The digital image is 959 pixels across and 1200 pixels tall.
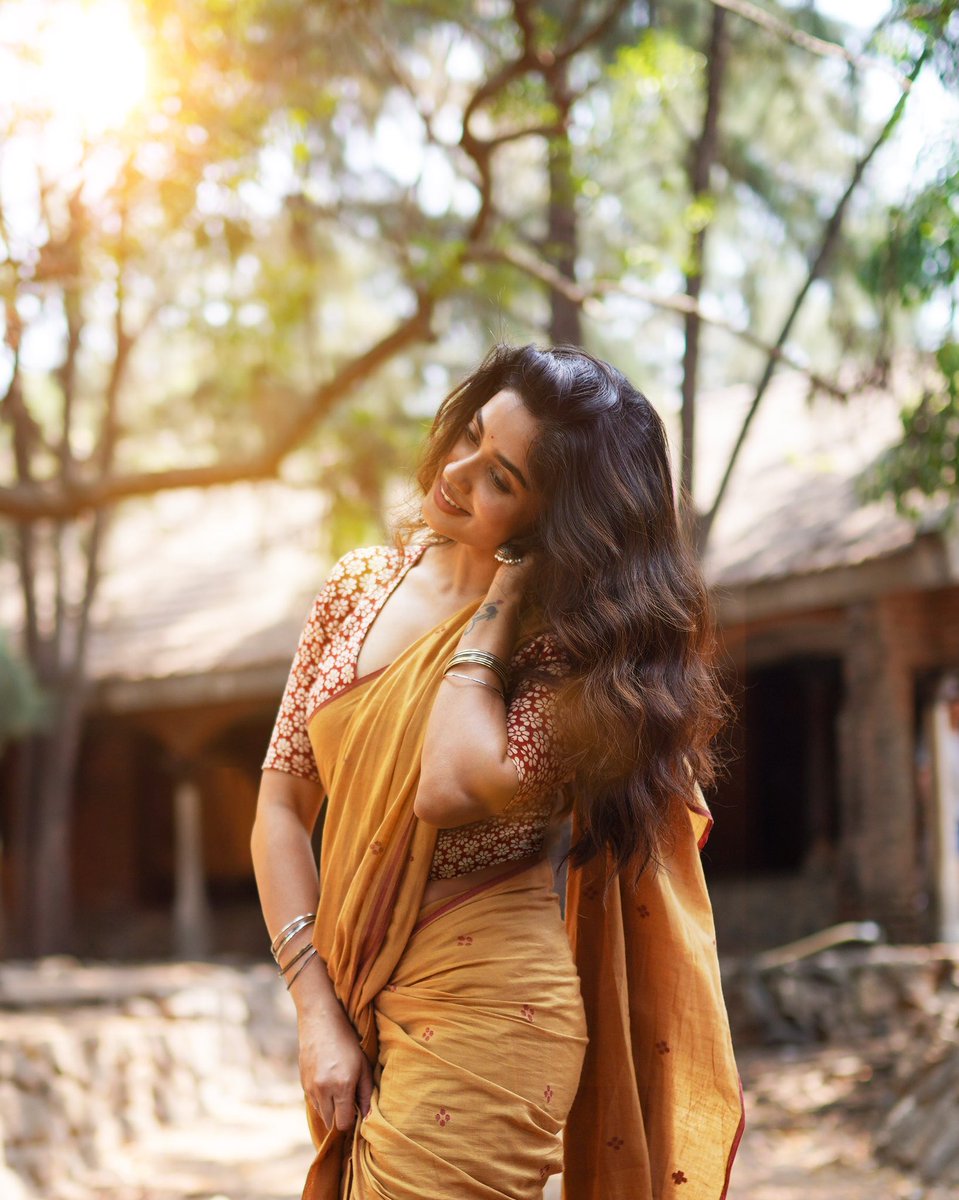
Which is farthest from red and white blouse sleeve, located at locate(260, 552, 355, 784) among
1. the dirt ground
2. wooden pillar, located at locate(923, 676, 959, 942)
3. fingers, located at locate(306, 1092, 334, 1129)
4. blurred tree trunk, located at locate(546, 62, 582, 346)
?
wooden pillar, located at locate(923, 676, 959, 942)

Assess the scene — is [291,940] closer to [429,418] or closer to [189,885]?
[429,418]

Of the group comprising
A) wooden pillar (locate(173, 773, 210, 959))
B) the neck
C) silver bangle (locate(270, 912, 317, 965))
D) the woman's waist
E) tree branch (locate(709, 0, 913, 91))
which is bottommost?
wooden pillar (locate(173, 773, 210, 959))

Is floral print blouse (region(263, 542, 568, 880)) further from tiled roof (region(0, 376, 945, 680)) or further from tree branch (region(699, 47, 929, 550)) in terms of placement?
tiled roof (region(0, 376, 945, 680))

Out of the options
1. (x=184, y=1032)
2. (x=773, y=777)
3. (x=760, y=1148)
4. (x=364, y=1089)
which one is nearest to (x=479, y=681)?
(x=364, y=1089)

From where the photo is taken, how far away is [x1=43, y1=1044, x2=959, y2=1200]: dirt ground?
18.6 ft

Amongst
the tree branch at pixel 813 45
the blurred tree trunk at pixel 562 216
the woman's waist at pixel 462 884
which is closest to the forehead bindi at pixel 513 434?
the woman's waist at pixel 462 884

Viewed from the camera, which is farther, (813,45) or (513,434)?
(813,45)

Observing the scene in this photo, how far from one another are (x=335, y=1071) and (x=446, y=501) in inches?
33.4

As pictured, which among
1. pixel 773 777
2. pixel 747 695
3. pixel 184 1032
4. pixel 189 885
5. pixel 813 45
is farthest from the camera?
pixel 773 777

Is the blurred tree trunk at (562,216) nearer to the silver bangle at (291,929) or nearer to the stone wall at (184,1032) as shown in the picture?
the stone wall at (184,1032)

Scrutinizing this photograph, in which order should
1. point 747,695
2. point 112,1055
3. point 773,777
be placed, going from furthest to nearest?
point 773,777 < point 747,695 < point 112,1055

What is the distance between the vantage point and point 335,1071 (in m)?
2.00

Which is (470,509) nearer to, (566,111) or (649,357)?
(566,111)

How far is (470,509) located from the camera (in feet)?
6.99
